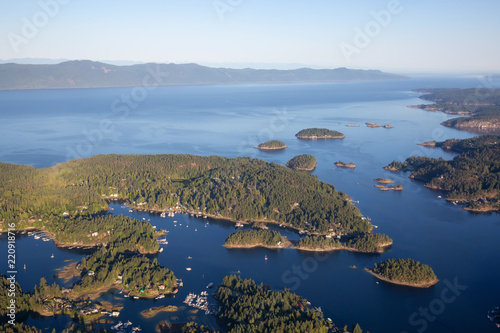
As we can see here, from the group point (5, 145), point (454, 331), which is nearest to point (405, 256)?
point (454, 331)

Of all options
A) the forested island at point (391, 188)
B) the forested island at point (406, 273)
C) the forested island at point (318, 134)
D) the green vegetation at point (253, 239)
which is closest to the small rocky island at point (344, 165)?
the forested island at point (391, 188)

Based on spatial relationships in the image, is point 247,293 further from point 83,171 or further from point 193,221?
point 83,171

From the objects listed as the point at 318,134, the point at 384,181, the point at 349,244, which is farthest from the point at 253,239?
the point at 318,134

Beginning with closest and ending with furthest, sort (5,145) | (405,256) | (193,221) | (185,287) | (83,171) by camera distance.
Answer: (185,287) → (405,256) → (193,221) → (83,171) → (5,145)

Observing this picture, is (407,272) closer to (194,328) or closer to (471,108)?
(194,328)

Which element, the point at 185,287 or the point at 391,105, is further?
the point at 391,105

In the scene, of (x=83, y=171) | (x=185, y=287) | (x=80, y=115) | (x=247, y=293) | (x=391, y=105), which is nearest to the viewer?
(x=247, y=293)
